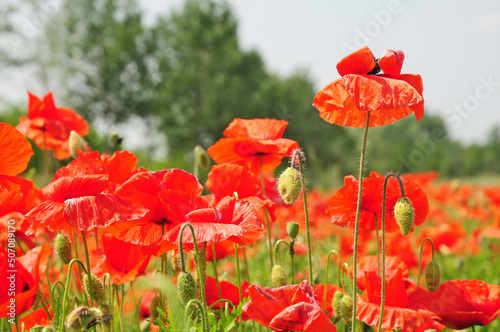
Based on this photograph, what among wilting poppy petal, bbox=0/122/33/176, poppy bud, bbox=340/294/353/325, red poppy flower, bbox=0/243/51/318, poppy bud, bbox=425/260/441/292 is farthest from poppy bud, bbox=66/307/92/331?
poppy bud, bbox=425/260/441/292

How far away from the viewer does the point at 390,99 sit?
1.13 metres

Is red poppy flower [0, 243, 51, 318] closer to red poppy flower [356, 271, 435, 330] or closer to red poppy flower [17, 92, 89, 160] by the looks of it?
red poppy flower [356, 271, 435, 330]

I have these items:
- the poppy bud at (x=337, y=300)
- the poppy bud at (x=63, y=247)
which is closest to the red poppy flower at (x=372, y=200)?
the poppy bud at (x=337, y=300)

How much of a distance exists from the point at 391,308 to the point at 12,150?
1.06 metres

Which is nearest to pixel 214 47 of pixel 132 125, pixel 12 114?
pixel 132 125

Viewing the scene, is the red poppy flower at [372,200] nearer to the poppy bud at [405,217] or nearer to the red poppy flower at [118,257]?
the poppy bud at [405,217]

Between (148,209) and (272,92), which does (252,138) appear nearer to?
(148,209)

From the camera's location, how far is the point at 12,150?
1.32 metres

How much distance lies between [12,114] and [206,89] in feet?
60.3

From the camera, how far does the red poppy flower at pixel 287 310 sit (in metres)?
1.04

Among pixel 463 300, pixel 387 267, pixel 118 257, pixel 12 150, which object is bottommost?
pixel 463 300

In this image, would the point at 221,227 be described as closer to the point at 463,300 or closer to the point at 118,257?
the point at 118,257

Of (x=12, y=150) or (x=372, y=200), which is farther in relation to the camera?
(x=372, y=200)

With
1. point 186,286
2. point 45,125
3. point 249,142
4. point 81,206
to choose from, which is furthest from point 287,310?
point 45,125
